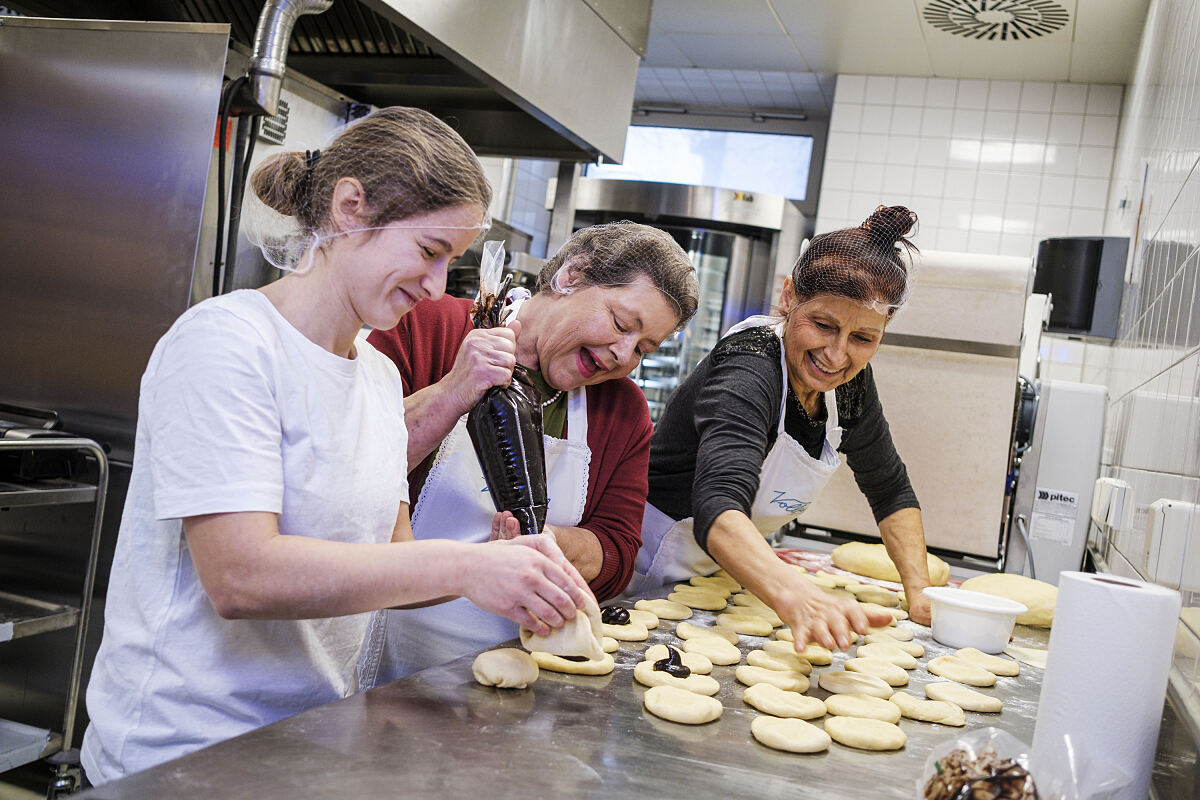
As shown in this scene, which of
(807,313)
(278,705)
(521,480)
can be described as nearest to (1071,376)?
(807,313)

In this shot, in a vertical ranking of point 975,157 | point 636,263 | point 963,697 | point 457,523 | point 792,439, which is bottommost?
point 963,697

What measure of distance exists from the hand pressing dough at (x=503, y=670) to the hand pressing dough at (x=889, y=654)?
0.65 meters

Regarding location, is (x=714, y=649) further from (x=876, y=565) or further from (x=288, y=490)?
(x=876, y=565)

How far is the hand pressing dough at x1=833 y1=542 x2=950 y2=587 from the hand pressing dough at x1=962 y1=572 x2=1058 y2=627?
17cm

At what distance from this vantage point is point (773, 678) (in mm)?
1321

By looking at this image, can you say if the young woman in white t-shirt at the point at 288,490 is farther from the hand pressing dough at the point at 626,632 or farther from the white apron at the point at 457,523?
the white apron at the point at 457,523

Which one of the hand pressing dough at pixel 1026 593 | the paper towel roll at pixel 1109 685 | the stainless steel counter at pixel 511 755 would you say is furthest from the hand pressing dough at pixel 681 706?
the hand pressing dough at pixel 1026 593

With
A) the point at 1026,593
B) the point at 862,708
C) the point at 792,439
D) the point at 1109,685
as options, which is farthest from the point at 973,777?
the point at 1026,593

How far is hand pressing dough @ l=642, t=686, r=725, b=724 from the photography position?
3.68 ft

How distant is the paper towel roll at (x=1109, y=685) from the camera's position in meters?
0.92

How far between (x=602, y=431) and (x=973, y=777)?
3.36ft

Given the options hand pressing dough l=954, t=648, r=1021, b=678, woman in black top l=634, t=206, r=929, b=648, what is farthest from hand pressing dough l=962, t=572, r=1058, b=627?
hand pressing dough l=954, t=648, r=1021, b=678

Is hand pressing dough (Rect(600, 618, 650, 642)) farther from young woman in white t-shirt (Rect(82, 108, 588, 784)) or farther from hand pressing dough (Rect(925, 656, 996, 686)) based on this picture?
hand pressing dough (Rect(925, 656, 996, 686))

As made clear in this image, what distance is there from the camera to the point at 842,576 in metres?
2.32
